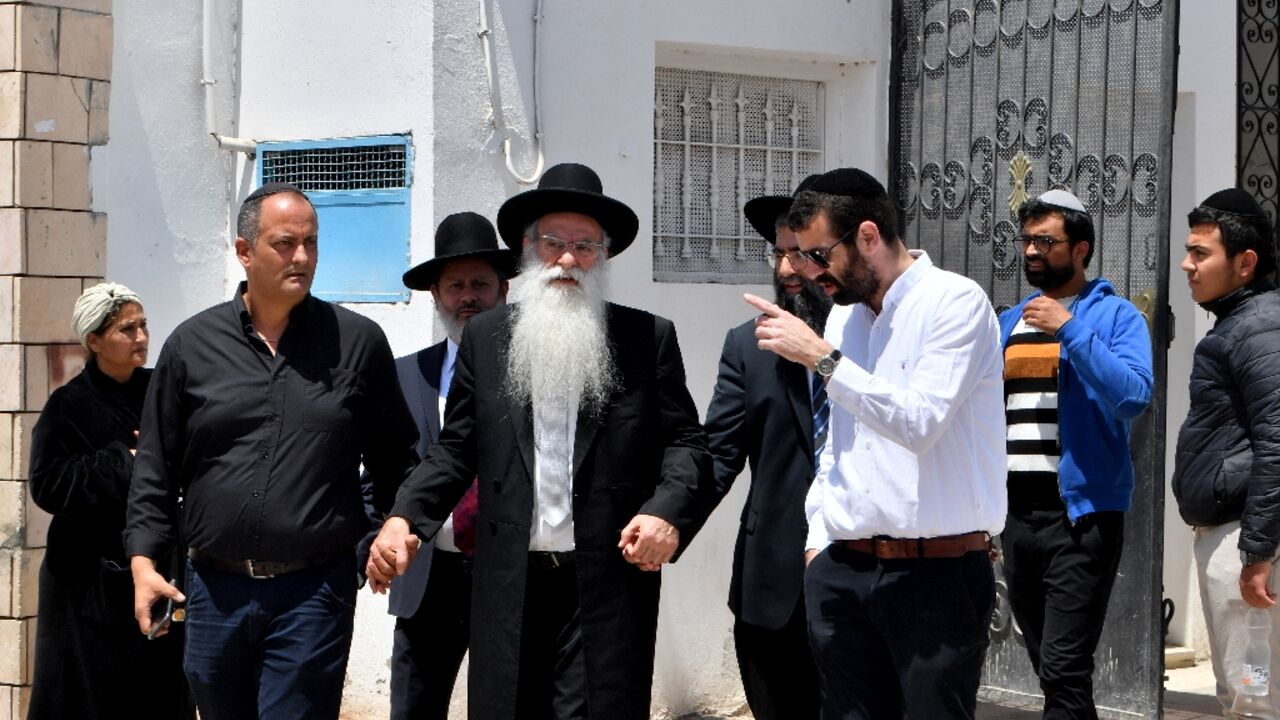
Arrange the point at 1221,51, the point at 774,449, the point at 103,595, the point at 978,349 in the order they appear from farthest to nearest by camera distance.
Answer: the point at 1221,51, the point at 103,595, the point at 774,449, the point at 978,349

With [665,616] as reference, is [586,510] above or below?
above

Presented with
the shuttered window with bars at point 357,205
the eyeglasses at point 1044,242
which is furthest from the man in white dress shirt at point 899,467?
the shuttered window with bars at point 357,205

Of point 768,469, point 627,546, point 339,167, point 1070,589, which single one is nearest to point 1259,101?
point 1070,589

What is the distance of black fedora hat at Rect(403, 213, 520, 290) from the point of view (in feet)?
19.9

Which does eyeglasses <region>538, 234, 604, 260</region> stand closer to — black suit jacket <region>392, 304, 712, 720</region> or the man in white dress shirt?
black suit jacket <region>392, 304, 712, 720</region>

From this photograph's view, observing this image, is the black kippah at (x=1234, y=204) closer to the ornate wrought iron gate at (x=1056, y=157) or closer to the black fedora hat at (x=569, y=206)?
the ornate wrought iron gate at (x=1056, y=157)

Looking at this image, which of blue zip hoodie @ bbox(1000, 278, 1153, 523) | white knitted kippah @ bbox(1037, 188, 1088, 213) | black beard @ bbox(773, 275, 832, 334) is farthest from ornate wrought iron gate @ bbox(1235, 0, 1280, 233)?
black beard @ bbox(773, 275, 832, 334)

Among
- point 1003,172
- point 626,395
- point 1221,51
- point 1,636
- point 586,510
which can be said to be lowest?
point 1,636

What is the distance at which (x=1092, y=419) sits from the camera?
237 inches

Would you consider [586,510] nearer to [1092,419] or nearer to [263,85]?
[1092,419]

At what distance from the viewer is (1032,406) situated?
6125 mm

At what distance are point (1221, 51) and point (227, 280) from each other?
5.42m

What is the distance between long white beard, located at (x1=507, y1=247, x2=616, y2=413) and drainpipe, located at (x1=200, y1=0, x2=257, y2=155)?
10.3ft

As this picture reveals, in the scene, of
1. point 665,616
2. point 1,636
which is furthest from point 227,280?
point 665,616
